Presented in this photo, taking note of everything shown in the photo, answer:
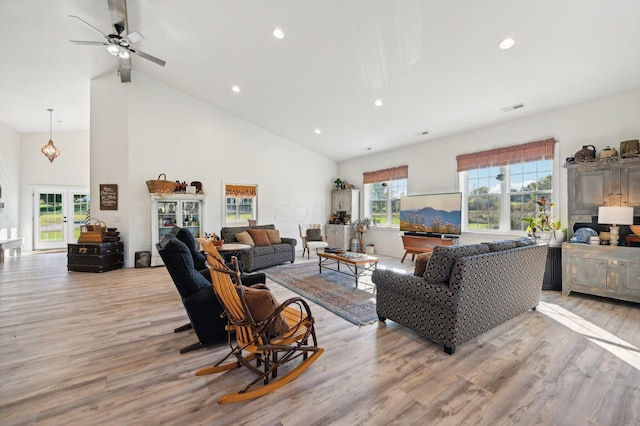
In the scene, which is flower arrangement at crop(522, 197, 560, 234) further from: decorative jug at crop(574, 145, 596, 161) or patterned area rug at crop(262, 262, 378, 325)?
patterned area rug at crop(262, 262, 378, 325)

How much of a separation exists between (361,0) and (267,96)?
9.82 feet

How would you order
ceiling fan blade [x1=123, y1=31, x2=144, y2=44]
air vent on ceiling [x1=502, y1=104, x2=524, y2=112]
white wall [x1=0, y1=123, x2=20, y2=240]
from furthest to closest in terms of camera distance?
1. white wall [x1=0, y1=123, x2=20, y2=240]
2. air vent on ceiling [x1=502, y1=104, x2=524, y2=112]
3. ceiling fan blade [x1=123, y1=31, x2=144, y2=44]

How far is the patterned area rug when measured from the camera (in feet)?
10.6

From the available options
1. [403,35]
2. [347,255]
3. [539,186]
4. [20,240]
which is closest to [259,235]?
[347,255]

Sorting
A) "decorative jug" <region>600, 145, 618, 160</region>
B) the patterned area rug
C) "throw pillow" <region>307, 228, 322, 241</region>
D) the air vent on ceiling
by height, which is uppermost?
the air vent on ceiling

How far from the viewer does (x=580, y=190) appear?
13.2 feet

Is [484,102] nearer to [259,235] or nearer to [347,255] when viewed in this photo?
[347,255]

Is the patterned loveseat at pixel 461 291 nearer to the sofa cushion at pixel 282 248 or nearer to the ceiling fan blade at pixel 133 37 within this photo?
the sofa cushion at pixel 282 248

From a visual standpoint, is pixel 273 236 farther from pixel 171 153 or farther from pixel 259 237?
pixel 171 153

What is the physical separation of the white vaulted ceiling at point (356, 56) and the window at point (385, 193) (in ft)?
3.81

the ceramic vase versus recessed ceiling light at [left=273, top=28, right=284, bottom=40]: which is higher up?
recessed ceiling light at [left=273, top=28, right=284, bottom=40]

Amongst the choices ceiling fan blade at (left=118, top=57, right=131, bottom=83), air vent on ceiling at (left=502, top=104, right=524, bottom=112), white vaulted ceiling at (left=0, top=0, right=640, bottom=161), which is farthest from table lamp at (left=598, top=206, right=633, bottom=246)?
ceiling fan blade at (left=118, top=57, right=131, bottom=83)

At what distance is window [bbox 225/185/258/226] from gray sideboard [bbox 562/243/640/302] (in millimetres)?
6402

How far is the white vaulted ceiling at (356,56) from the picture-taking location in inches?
117
